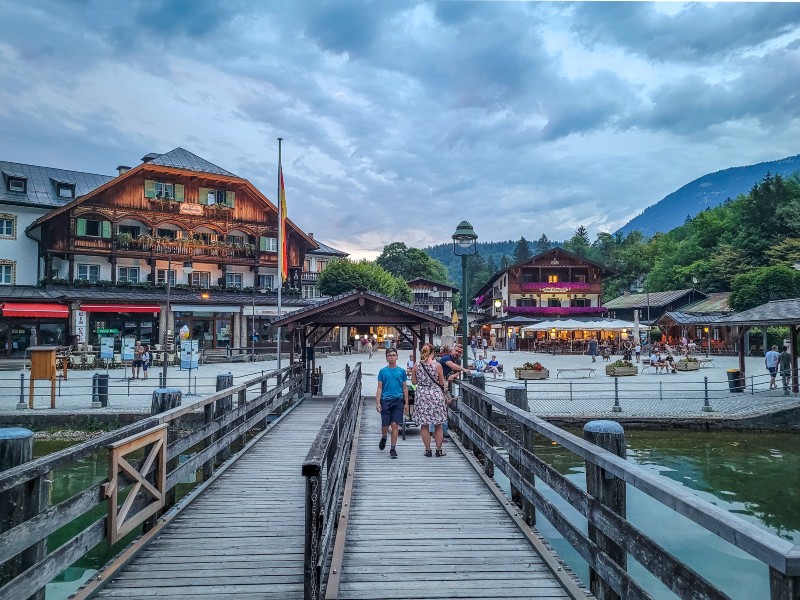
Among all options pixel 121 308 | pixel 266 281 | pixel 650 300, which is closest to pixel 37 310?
pixel 121 308

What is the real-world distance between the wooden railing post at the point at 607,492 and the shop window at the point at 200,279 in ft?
131

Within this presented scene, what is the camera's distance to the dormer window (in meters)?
38.9

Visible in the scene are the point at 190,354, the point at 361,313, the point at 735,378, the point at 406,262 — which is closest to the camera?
the point at 361,313

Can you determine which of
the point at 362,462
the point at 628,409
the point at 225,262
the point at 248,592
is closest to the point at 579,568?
the point at 362,462

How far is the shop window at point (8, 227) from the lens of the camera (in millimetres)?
37688

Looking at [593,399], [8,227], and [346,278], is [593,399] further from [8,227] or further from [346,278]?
[8,227]

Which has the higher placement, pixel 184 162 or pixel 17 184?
pixel 184 162

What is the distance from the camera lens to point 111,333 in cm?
3653

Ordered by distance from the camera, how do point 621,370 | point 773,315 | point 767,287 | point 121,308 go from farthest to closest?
1. point 767,287
2. point 121,308
3. point 621,370
4. point 773,315

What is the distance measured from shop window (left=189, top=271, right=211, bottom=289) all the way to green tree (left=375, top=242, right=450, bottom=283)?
5822 centimetres

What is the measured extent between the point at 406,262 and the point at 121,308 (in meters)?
67.4

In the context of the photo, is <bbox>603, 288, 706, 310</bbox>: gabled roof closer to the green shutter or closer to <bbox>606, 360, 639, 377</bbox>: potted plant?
<bbox>606, 360, 639, 377</bbox>: potted plant

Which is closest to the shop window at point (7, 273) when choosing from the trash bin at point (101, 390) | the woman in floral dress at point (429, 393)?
the trash bin at point (101, 390)

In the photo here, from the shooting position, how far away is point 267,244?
4516cm
